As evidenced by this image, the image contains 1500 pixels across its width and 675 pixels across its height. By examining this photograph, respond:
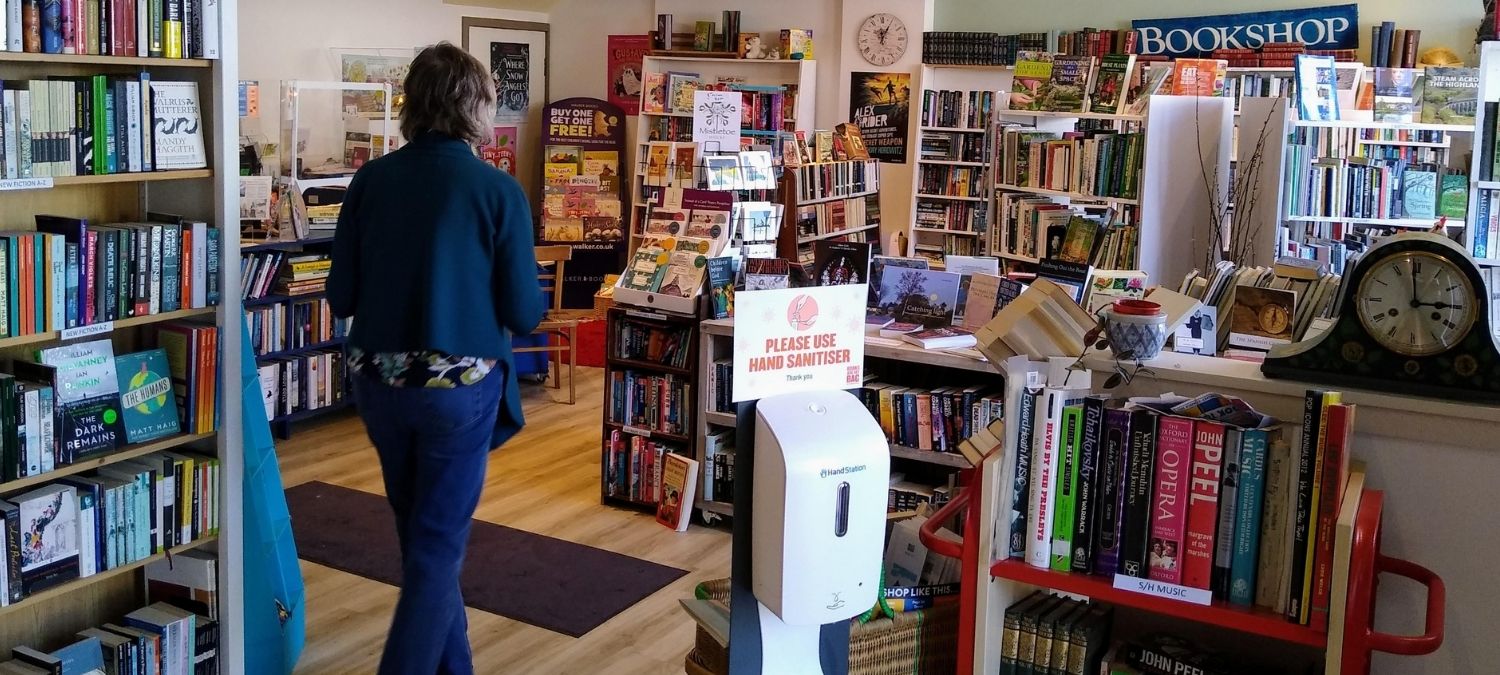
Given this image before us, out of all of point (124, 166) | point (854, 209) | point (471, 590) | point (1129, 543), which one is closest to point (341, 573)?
point (471, 590)

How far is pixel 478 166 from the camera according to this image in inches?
117

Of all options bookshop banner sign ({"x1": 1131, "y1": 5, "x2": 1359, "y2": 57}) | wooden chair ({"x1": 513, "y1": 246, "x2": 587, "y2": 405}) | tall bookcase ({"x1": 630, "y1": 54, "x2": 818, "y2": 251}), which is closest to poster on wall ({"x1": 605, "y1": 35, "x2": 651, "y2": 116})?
tall bookcase ({"x1": 630, "y1": 54, "x2": 818, "y2": 251})

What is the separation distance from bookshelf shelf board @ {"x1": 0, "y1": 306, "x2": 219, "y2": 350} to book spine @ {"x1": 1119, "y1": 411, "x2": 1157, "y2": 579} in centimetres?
232

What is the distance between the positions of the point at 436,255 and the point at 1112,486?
4.90 feet

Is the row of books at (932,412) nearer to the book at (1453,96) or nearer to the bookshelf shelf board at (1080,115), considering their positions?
the bookshelf shelf board at (1080,115)

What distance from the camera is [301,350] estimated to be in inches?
262

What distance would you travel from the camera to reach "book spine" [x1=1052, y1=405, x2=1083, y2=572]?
228cm

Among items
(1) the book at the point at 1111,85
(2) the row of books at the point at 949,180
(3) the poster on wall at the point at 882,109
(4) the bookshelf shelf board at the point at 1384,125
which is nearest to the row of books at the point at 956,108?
(3) the poster on wall at the point at 882,109

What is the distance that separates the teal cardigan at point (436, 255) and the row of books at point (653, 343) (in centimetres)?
229

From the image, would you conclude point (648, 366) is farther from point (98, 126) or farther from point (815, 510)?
point (815, 510)

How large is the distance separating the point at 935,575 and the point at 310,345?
4507mm

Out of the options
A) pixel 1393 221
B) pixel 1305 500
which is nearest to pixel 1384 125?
pixel 1393 221

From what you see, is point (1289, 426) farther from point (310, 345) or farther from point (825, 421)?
point (310, 345)

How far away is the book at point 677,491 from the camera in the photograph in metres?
5.21
